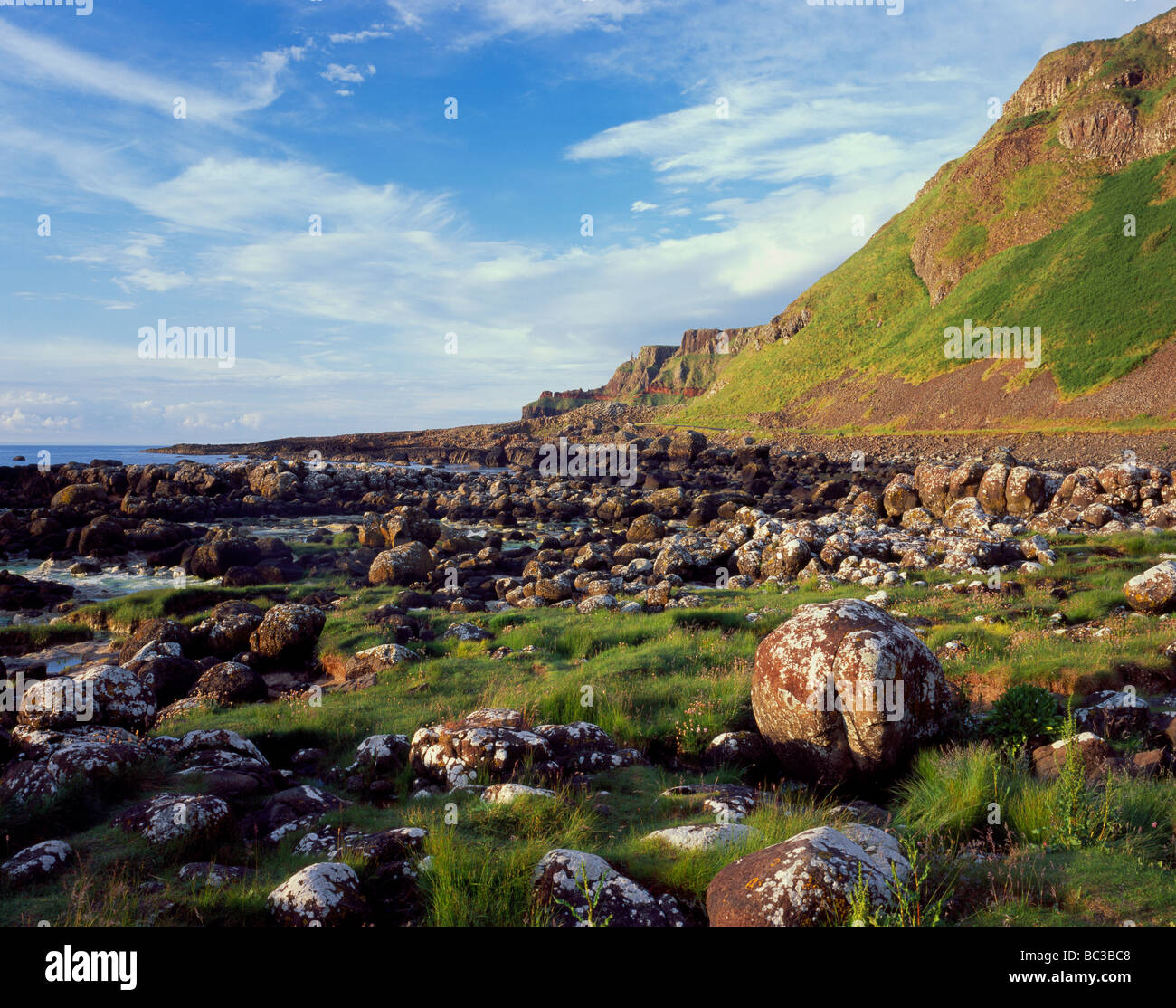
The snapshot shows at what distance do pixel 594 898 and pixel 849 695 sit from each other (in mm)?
4639

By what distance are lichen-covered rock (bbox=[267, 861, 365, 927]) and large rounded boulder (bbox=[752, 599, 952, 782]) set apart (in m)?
5.78

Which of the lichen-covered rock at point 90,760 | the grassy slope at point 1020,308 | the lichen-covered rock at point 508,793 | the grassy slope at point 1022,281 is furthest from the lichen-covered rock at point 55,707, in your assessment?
the grassy slope at point 1020,308

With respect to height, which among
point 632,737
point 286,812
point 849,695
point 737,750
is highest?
point 849,695

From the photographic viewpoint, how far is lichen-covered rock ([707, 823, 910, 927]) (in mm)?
4668

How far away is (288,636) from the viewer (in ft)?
53.4

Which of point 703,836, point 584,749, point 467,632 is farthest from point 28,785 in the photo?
point 467,632

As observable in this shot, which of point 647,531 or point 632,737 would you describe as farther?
point 647,531

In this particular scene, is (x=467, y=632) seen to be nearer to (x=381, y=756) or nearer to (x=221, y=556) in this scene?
(x=381, y=756)

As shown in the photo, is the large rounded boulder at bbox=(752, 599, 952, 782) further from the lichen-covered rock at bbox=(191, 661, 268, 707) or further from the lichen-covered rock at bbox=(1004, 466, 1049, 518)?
the lichen-covered rock at bbox=(1004, 466, 1049, 518)

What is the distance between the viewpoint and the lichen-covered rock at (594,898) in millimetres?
5051

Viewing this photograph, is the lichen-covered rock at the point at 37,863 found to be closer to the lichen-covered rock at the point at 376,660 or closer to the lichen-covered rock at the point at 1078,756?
the lichen-covered rock at the point at 376,660

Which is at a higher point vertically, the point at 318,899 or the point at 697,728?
the point at 318,899

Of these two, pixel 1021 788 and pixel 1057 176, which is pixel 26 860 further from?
pixel 1057 176

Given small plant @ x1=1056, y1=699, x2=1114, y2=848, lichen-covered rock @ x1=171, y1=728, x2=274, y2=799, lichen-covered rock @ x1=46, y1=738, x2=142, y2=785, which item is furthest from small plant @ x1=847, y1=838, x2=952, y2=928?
lichen-covered rock @ x1=46, y1=738, x2=142, y2=785
